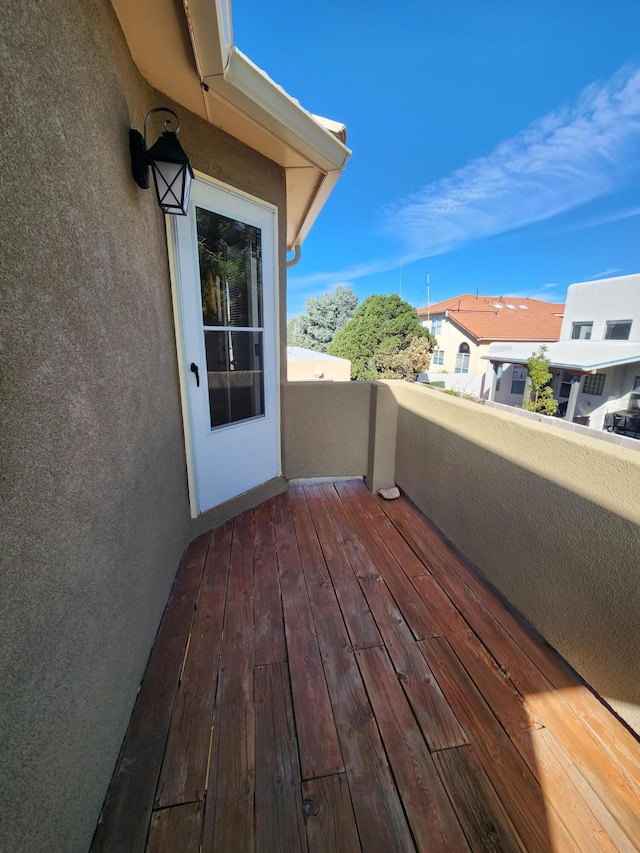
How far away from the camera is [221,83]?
5.09 feet

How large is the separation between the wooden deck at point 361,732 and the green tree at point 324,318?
25.1m

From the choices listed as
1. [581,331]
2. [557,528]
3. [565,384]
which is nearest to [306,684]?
[557,528]

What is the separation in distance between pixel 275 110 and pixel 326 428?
2.12 meters

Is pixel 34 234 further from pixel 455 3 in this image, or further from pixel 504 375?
pixel 504 375

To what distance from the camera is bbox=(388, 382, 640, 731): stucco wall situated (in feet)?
3.89

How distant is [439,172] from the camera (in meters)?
29.0

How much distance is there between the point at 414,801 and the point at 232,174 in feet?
10.3

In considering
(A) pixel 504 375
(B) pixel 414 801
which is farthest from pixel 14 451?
(A) pixel 504 375

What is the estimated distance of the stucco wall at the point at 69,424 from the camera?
67cm

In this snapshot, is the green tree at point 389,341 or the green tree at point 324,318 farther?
the green tree at point 324,318

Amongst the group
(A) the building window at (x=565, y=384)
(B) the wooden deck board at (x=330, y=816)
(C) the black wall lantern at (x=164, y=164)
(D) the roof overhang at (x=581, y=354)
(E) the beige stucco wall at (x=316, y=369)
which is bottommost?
(B) the wooden deck board at (x=330, y=816)

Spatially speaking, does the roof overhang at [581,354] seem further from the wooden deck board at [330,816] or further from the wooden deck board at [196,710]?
the wooden deck board at [330,816]

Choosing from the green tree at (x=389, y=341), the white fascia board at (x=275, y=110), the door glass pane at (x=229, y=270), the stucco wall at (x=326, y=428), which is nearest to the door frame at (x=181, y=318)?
the door glass pane at (x=229, y=270)

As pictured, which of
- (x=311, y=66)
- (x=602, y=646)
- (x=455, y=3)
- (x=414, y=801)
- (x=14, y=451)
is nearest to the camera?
(x=14, y=451)
